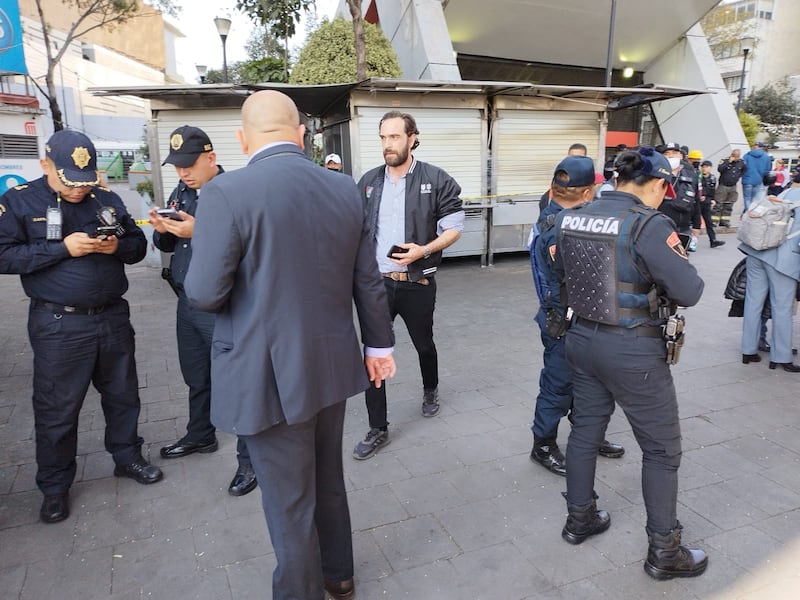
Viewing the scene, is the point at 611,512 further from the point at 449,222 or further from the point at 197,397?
the point at 197,397

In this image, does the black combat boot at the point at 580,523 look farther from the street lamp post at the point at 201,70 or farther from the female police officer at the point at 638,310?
the street lamp post at the point at 201,70

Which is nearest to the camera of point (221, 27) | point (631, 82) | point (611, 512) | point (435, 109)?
point (611, 512)

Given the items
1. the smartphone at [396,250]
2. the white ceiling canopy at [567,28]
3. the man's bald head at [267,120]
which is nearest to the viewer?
the man's bald head at [267,120]

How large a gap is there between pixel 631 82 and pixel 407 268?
18.2 metres

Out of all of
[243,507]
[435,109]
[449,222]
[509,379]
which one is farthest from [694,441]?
[435,109]

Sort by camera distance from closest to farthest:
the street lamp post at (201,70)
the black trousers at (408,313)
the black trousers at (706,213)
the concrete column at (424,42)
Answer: the black trousers at (408,313) → the black trousers at (706,213) → the concrete column at (424,42) → the street lamp post at (201,70)

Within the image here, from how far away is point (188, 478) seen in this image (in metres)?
3.35

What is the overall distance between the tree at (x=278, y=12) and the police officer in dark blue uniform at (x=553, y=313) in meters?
11.3

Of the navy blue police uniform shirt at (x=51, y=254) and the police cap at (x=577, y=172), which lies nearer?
the navy blue police uniform shirt at (x=51, y=254)

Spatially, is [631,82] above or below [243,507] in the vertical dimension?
above

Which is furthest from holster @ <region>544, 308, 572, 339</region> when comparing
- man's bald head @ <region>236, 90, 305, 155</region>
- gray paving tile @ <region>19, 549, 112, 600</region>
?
gray paving tile @ <region>19, 549, 112, 600</region>

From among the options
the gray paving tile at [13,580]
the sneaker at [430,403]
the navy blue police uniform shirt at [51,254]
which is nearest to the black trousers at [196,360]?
the navy blue police uniform shirt at [51,254]

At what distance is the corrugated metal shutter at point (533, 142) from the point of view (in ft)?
32.3

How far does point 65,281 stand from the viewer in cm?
290
